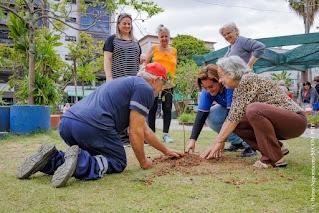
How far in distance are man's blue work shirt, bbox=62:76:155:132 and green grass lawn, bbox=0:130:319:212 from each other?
1.59ft

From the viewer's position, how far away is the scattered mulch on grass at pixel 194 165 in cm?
254

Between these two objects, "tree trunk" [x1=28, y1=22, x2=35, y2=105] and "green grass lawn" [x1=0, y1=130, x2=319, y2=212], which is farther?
"tree trunk" [x1=28, y1=22, x2=35, y2=105]

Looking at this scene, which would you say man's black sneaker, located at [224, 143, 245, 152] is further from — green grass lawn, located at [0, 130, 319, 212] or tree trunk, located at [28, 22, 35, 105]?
tree trunk, located at [28, 22, 35, 105]

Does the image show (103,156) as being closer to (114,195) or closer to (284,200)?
(114,195)

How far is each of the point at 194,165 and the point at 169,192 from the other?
34.1 inches

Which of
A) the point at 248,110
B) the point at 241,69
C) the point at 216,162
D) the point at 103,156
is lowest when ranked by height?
the point at 216,162

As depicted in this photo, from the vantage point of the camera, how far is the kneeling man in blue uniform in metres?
2.25

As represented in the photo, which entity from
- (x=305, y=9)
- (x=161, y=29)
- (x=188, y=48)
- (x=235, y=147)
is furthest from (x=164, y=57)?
(x=188, y=48)

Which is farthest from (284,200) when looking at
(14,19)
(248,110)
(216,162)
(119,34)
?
(14,19)

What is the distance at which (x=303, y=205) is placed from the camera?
168cm

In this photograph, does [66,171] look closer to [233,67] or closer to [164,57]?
[233,67]

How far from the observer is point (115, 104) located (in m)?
2.37

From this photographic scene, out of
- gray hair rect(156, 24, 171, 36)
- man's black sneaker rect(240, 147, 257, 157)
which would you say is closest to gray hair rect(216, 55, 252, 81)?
man's black sneaker rect(240, 147, 257, 157)

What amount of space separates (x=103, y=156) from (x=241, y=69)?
146cm
